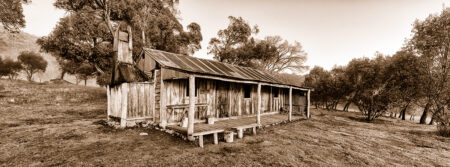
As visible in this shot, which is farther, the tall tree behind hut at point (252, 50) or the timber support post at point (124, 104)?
the tall tree behind hut at point (252, 50)

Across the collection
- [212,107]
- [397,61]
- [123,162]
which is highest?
[397,61]

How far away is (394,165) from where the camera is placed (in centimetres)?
569

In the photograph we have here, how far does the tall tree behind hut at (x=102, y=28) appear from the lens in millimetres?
16125

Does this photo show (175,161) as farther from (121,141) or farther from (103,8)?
(103,8)

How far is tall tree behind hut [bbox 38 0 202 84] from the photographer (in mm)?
16125

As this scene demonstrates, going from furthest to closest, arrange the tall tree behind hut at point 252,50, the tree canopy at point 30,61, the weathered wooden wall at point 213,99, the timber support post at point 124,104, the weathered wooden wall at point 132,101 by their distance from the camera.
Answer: the tree canopy at point 30,61 < the tall tree behind hut at point 252,50 < the weathered wooden wall at point 213,99 < the weathered wooden wall at point 132,101 < the timber support post at point 124,104

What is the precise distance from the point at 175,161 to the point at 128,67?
6.54 m

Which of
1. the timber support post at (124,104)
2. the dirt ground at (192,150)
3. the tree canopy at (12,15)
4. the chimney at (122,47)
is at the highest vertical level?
the tree canopy at (12,15)

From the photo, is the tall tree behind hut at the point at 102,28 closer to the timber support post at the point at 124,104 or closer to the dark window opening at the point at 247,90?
the timber support post at the point at 124,104

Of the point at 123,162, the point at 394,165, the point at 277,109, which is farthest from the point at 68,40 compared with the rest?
the point at 394,165

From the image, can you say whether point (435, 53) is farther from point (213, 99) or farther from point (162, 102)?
point (162, 102)

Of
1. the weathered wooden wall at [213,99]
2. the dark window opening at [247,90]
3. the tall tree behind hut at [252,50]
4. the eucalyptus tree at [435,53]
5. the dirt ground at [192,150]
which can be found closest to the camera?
the dirt ground at [192,150]

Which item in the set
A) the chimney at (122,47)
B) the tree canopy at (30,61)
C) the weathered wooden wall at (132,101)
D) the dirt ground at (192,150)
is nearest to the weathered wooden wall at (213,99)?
the weathered wooden wall at (132,101)

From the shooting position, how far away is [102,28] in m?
17.0
